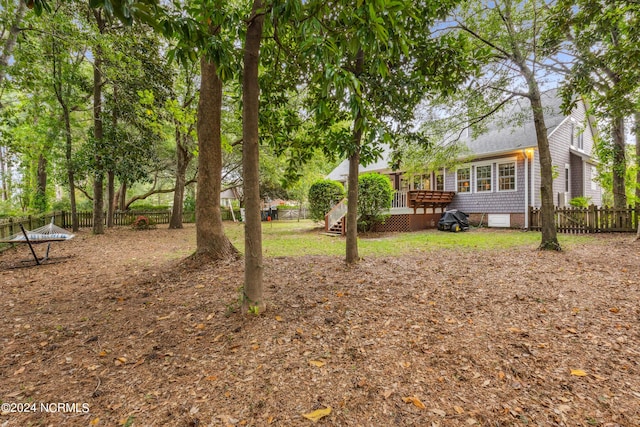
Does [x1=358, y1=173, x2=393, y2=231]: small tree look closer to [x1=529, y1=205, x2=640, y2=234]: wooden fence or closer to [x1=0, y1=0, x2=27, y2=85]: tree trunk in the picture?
[x1=529, y1=205, x2=640, y2=234]: wooden fence

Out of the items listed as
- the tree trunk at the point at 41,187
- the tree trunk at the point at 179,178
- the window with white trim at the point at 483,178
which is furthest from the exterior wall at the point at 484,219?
the tree trunk at the point at 41,187

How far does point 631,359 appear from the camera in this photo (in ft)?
7.84

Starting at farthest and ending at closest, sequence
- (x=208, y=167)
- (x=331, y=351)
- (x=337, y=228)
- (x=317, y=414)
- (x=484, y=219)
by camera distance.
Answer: (x=484, y=219)
(x=337, y=228)
(x=208, y=167)
(x=331, y=351)
(x=317, y=414)

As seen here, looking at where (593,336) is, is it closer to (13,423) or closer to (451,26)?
(13,423)

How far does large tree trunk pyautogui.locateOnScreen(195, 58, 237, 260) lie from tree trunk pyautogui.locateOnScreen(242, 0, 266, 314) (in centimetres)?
262

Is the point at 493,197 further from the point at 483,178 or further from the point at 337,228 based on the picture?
the point at 337,228

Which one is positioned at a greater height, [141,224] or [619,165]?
[619,165]

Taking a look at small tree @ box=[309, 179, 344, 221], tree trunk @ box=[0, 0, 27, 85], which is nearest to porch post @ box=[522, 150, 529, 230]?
small tree @ box=[309, 179, 344, 221]

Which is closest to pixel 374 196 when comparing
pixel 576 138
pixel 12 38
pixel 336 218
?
pixel 336 218

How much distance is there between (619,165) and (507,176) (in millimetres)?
3575

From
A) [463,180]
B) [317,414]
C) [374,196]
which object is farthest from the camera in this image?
[463,180]

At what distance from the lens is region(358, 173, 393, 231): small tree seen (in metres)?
11.5

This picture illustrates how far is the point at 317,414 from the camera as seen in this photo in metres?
1.88

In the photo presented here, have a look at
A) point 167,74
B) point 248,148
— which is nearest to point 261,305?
point 248,148
